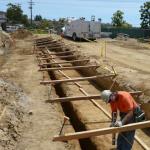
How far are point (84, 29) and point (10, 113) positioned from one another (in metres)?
31.2

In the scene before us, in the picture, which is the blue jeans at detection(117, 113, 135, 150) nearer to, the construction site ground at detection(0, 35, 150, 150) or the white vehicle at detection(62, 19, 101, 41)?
the construction site ground at detection(0, 35, 150, 150)

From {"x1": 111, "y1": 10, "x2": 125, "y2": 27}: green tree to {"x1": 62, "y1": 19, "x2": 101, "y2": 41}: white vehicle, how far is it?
39.5 metres

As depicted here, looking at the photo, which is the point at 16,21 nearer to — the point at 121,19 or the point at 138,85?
the point at 121,19

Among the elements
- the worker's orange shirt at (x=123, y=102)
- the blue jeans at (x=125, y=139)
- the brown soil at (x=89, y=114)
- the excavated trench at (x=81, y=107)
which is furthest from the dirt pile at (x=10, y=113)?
the worker's orange shirt at (x=123, y=102)

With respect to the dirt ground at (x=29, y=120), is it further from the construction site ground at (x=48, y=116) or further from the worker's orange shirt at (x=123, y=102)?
the worker's orange shirt at (x=123, y=102)

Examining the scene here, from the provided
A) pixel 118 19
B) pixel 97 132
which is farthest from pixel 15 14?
pixel 97 132

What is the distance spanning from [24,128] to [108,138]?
2.37 metres

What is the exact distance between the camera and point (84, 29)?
42562 mm

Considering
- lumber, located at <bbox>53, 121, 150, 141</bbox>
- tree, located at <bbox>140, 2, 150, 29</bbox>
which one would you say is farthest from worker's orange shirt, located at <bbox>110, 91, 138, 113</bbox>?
tree, located at <bbox>140, 2, 150, 29</bbox>

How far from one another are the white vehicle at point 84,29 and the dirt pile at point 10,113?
26613 mm

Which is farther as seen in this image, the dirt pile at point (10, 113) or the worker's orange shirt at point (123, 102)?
the dirt pile at point (10, 113)

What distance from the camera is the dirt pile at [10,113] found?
10086mm

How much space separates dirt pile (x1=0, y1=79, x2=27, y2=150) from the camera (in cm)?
1009

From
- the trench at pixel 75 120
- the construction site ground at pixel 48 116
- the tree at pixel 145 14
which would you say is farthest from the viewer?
the tree at pixel 145 14
